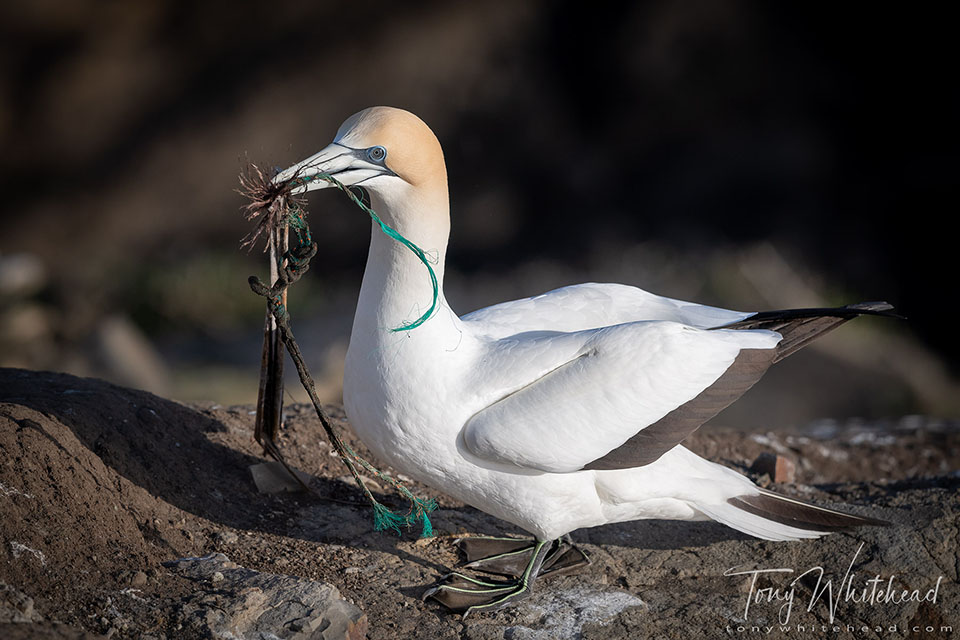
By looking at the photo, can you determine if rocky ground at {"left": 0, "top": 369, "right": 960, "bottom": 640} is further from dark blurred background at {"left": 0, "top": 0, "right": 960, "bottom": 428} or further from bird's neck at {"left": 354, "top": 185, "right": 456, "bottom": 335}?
dark blurred background at {"left": 0, "top": 0, "right": 960, "bottom": 428}

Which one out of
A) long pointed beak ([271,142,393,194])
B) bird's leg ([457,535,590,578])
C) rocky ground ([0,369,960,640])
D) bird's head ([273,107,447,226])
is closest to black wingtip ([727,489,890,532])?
rocky ground ([0,369,960,640])

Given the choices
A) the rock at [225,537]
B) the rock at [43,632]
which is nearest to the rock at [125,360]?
the rock at [225,537]

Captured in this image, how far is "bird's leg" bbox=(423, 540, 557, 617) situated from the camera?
3398 mm

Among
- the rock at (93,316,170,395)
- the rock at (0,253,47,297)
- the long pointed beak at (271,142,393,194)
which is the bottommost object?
the long pointed beak at (271,142,393,194)

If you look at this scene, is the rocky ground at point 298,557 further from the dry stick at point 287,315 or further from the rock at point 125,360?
the rock at point 125,360

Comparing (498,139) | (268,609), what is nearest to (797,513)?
(268,609)

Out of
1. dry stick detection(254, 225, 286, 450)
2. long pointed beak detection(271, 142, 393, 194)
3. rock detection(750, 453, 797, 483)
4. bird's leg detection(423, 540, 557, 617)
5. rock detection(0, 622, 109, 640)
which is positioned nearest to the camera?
rock detection(0, 622, 109, 640)

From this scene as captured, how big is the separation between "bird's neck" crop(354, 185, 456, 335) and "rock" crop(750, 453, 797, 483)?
221 cm

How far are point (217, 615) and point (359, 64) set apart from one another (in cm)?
1071

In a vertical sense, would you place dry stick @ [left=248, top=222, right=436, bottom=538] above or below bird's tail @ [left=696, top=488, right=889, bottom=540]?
above

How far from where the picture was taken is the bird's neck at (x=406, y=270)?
334 cm

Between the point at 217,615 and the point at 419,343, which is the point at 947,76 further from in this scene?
the point at 217,615

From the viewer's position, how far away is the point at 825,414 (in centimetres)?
817

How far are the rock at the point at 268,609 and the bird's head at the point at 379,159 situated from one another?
1.33 m
